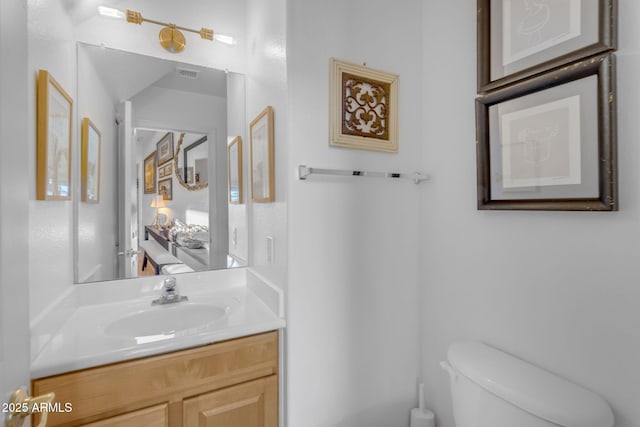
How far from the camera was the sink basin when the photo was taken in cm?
131

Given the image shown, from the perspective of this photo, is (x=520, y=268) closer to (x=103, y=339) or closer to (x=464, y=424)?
(x=464, y=424)

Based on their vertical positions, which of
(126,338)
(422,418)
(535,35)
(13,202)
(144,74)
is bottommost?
(422,418)

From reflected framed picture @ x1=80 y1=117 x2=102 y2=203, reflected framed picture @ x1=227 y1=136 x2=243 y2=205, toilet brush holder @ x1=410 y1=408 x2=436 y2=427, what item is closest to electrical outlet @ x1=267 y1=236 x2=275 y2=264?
reflected framed picture @ x1=227 y1=136 x2=243 y2=205

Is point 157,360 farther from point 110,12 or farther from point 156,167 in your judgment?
point 110,12

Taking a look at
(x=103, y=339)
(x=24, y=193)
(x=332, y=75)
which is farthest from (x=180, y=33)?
(x=103, y=339)

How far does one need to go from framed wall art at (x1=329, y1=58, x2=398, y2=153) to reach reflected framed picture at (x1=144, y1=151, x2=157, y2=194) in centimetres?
98

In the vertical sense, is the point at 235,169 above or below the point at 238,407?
above

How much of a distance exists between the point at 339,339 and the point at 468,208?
2.49 feet

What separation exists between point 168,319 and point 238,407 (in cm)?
50

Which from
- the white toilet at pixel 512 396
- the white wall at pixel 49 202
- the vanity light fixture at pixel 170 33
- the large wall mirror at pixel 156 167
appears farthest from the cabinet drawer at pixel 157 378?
the vanity light fixture at pixel 170 33

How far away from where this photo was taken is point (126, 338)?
1.07 metres

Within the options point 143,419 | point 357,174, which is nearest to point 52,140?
point 143,419

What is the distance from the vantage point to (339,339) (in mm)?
1310

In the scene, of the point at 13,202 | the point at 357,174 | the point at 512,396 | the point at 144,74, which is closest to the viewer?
the point at 13,202
